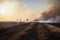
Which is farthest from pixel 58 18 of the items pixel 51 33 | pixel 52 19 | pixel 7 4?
pixel 7 4

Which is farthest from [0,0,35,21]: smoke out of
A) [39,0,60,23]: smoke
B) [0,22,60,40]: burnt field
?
[39,0,60,23]: smoke

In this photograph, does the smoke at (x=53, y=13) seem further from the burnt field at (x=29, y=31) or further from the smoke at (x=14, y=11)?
the smoke at (x=14, y=11)

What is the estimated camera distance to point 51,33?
136 inches

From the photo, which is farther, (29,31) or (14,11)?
(14,11)

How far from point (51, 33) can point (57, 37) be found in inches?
6.6

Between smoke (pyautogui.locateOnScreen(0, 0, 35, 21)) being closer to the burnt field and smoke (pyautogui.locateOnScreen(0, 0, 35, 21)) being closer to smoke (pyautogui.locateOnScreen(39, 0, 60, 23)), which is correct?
the burnt field

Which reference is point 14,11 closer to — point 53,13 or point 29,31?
point 29,31

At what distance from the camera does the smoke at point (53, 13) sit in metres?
3.59

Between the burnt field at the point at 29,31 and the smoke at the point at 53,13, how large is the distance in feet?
0.42

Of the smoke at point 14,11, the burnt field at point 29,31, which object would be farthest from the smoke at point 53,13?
the smoke at point 14,11

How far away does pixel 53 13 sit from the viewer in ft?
11.9

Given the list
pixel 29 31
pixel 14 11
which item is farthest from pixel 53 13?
pixel 14 11

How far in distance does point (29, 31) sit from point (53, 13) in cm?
74

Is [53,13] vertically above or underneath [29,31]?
above
